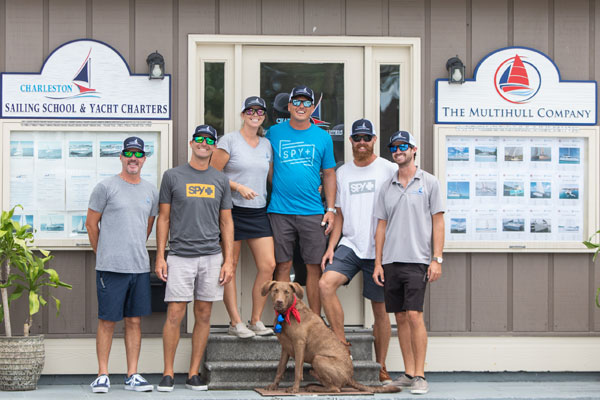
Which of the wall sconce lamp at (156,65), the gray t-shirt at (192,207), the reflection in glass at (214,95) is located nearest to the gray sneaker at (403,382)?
the gray t-shirt at (192,207)

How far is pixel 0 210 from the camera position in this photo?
725 cm

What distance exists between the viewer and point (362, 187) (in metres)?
7.08

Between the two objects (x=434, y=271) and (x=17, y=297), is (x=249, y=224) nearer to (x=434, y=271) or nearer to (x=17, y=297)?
(x=434, y=271)

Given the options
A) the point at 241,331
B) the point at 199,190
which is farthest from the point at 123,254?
the point at 241,331

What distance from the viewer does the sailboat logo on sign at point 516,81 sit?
7.61 metres

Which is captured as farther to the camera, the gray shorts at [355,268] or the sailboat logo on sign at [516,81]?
the sailboat logo on sign at [516,81]

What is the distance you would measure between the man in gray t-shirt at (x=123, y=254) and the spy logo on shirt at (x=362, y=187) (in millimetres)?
1597

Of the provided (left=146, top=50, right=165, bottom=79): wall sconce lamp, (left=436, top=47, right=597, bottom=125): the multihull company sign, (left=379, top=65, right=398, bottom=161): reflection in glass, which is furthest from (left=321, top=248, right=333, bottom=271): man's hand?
(left=146, top=50, right=165, bottom=79): wall sconce lamp

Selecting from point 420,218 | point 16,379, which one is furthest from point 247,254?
point 16,379

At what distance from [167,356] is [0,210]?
73.9 inches

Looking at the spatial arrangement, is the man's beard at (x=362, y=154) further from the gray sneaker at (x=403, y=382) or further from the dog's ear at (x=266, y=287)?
the gray sneaker at (x=403, y=382)

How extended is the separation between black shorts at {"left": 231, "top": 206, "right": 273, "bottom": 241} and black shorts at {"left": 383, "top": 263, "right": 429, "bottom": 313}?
1043 mm

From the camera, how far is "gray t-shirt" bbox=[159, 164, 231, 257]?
669 cm

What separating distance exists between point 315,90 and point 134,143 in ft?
5.73
